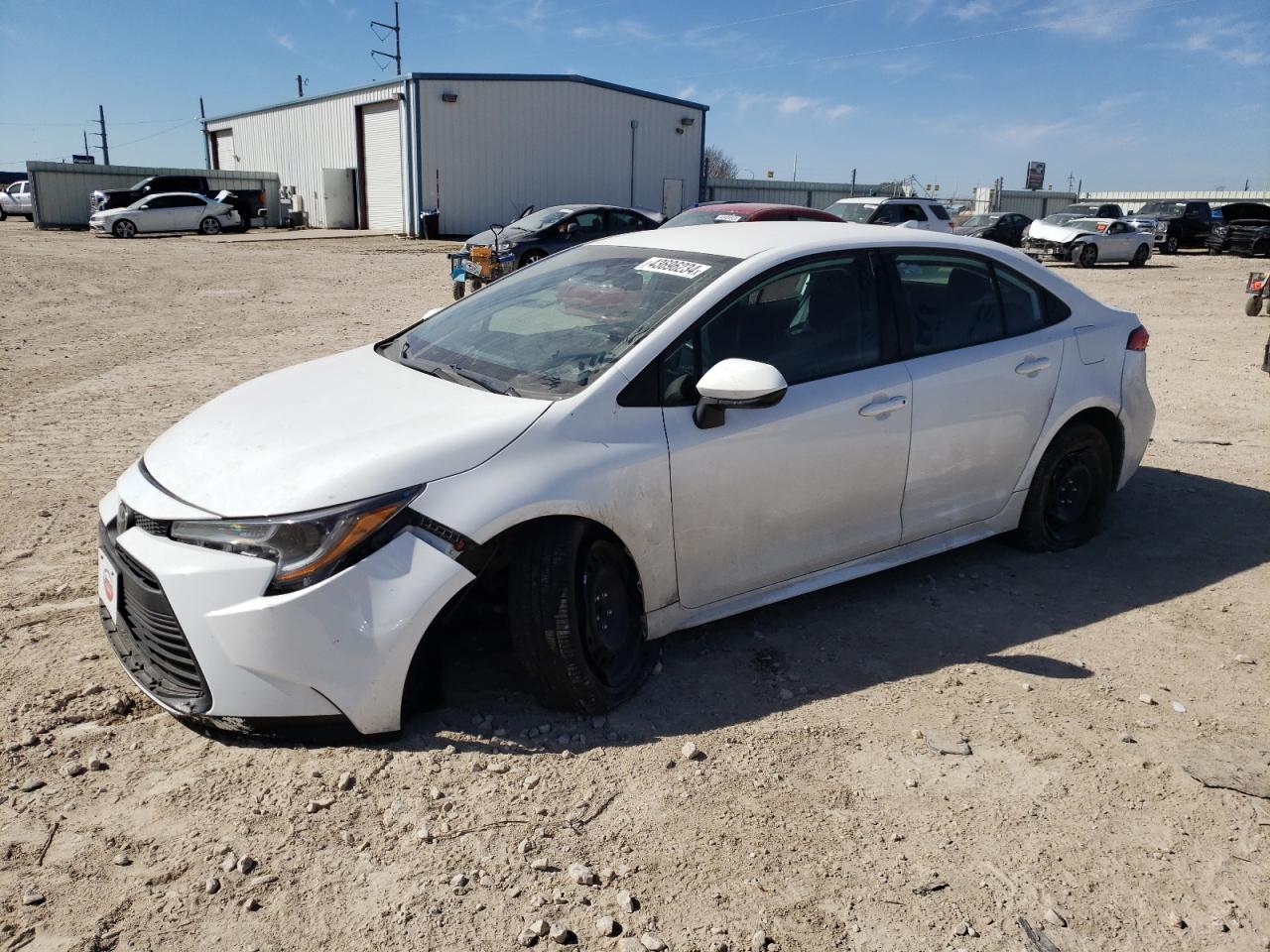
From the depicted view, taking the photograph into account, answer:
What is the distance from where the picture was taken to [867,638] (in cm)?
398

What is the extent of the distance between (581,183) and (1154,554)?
33.4 m

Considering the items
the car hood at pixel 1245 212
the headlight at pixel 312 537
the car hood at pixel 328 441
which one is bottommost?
the headlight at pixel 312 537

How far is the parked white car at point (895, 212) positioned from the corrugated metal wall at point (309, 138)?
1844 centimetres

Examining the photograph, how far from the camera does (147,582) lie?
2959 millimetres

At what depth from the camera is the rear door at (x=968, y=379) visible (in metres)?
4.09

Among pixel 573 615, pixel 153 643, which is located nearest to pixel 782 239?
pixel 573 615

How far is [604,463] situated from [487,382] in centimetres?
61

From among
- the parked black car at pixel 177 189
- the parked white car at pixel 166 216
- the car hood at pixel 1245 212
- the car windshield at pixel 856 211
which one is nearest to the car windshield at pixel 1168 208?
the car hood at pixel 1245 212

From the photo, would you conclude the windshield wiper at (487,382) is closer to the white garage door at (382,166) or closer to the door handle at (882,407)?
the door handle at (882,407)

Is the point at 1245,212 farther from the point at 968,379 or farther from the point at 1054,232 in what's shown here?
the point at 968,379

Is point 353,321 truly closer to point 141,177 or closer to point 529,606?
point 529,606

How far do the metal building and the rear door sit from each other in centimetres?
3077

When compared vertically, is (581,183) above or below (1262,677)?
above

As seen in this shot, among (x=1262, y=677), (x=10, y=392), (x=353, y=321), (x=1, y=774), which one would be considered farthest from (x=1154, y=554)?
(x=353, y=321)
